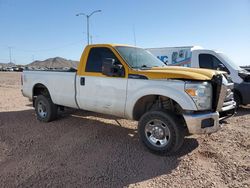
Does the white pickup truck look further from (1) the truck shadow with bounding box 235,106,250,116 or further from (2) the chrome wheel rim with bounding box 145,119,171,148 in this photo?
(1) the truck shadow with bounding box 235,106,250,116

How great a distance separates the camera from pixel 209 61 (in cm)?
902

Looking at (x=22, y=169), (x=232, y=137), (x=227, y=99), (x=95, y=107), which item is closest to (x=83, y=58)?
(x=95, y=107)

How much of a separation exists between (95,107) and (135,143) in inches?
48.0

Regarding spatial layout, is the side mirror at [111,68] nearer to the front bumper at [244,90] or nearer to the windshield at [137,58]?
the windshield at [137,58]

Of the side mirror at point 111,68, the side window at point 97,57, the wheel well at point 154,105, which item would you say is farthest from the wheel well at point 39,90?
the wheel well at point 154,105

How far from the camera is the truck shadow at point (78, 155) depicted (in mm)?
3719

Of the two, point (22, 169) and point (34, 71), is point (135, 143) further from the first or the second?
point (34, 71)

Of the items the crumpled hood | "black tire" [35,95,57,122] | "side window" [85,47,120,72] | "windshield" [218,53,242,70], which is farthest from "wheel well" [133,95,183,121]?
"windshield" [218,53,242,70]

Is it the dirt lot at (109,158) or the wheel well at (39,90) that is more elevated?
the wheel well at (39,90)

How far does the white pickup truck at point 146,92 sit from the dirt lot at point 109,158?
477mm

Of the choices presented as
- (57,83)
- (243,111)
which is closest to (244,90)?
(243,111)

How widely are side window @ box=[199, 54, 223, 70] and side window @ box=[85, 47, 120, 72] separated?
4.76 m

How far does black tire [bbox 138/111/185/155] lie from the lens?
4395 millimetres

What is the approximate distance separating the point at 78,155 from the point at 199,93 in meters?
2.42
